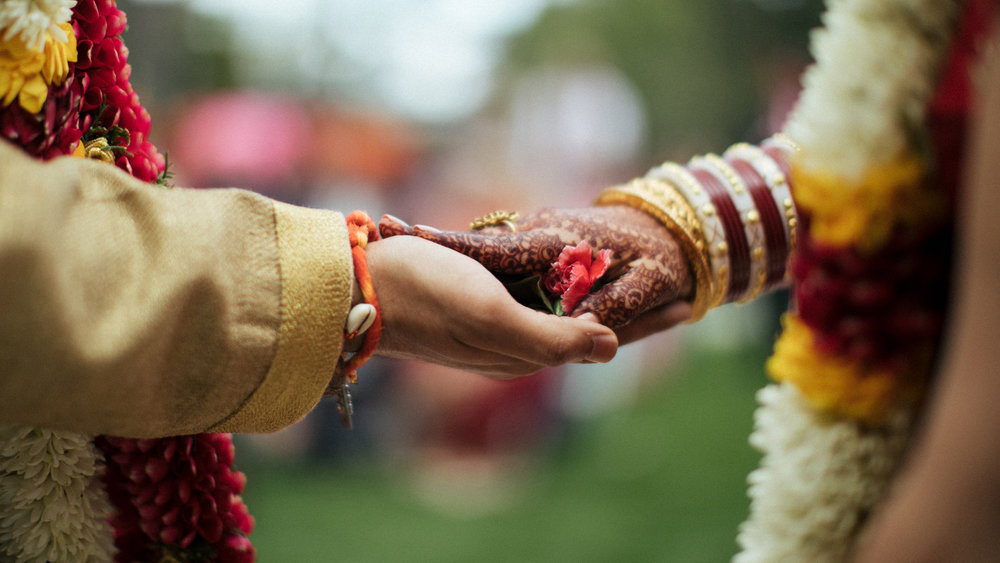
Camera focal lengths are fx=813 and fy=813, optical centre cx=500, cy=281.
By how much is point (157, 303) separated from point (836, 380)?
870 millimetres

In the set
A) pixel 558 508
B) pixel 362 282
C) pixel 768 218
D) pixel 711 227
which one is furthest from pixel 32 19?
pixel 558 508

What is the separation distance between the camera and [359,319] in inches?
46.8

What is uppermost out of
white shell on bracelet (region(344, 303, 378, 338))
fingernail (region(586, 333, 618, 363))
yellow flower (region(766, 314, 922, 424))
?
yellow flower (region(766, 314, 922, 424))

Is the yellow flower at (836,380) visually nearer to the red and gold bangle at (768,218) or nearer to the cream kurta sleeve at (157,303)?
the red and gold bangle at (768,218)

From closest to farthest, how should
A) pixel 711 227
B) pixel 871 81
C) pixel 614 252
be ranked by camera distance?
pixel 871 81
pixel 614 252
pixel 711 227

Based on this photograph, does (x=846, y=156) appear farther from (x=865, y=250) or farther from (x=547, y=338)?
(x=547, y=338)

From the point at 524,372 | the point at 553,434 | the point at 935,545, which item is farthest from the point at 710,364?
the point at 935,545

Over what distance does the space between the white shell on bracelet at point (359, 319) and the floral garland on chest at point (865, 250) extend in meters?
0.60

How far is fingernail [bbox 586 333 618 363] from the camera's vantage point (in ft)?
3.95

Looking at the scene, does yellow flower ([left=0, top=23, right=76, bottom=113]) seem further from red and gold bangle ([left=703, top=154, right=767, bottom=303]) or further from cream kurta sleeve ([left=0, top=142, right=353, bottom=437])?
red and gold bangle ([left=703, top=154, right=767, bottom=303])

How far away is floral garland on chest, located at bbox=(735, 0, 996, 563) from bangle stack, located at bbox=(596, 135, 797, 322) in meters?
0.43

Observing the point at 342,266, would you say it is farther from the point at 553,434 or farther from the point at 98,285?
the point at 553,434

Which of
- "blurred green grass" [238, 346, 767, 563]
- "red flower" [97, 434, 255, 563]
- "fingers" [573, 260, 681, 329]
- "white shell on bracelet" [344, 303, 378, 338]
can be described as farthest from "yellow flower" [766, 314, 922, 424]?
"blurred green grass" [238, 346, 767, 563]

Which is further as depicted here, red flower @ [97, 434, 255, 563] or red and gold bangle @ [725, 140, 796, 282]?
red and gold bangle @ [725, 140, 796, 282]
